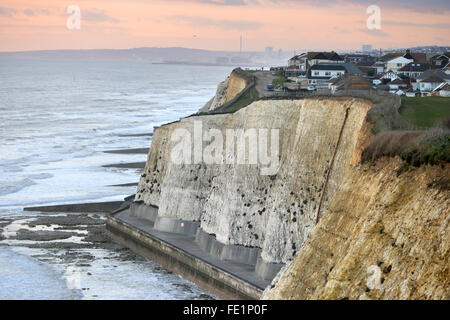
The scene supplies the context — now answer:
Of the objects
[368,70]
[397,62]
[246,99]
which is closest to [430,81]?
[246,99]

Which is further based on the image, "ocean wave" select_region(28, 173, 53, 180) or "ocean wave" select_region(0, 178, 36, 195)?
"ocean wave" select_region(28, 173, 53, 180)

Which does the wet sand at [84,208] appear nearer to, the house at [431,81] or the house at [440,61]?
the house at [431,81]

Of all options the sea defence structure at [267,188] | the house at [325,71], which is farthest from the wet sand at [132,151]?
the sea defence structure at [267,188]

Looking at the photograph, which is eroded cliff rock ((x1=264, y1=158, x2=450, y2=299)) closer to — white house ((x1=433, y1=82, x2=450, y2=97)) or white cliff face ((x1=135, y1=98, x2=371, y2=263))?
white cliff face ((x1=135, y1=98, x2=371, y2=263))

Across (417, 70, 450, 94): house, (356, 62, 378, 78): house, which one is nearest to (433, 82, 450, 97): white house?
(417, 70, 450, 94): house

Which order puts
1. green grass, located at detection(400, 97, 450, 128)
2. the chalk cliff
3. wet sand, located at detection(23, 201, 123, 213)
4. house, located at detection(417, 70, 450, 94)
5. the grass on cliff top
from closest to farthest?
the grass on cliff top → green grass, located at detection(400, 97, 450, 128) → wet sand, located at detection(23, 201, 123, 213) → house, located at detection(417, 70, 450, 94) → the chalk cliff
